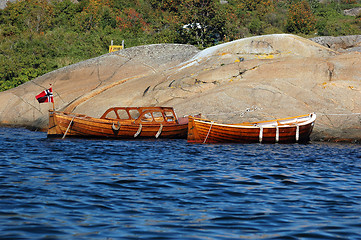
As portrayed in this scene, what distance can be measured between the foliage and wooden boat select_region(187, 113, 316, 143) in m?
19.4

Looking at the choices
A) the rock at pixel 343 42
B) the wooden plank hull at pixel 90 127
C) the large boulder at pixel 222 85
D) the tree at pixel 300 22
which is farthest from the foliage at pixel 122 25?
the wooden plank hull at pixel 90 127

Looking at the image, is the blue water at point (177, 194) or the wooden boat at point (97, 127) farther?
the wooden boat at point (97, 127)

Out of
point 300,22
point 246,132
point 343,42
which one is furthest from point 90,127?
point 300,22

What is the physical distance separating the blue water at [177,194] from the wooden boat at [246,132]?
3001 millimetres

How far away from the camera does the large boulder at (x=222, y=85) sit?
84.6 feet

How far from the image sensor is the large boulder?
25.8 metres

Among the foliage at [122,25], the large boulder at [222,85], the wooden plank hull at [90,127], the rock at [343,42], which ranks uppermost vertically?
the foliage at [122,25]

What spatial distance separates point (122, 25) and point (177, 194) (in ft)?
135

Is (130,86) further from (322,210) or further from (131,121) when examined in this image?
(322,210)

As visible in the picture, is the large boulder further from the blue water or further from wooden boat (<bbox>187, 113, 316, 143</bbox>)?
the blue water

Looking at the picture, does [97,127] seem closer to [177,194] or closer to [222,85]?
[222,85]

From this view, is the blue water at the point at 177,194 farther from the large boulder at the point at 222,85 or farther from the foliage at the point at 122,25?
the foliage at the point at 122,25

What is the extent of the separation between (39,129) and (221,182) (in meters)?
18.3

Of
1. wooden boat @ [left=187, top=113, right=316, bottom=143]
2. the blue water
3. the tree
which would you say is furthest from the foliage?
the blue water
